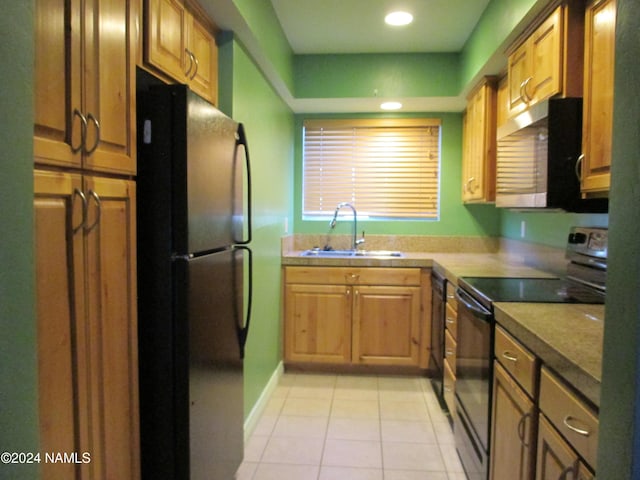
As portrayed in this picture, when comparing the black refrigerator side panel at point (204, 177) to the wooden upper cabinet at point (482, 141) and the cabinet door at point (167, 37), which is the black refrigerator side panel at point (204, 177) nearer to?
the cabinet door at point (167, 37)

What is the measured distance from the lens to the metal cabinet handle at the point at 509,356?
1424mm

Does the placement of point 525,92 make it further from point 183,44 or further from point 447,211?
point 447,211

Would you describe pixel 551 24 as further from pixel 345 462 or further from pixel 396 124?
pixel 345 462

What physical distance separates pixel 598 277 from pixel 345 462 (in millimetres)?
1487

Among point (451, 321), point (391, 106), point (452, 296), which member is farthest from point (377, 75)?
point (451, 321)

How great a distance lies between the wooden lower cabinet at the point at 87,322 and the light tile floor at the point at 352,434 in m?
1.08

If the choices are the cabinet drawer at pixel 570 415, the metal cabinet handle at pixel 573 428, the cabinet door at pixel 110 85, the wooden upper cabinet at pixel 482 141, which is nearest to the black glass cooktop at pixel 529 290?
the cabinet drawer at pixel 570 415

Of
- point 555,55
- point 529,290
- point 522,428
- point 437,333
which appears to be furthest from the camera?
point 437,333

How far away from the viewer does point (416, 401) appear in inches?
115

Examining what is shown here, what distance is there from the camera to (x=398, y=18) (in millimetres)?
2688

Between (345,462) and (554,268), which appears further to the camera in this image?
(554,268)

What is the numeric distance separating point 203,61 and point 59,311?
4.48 ft

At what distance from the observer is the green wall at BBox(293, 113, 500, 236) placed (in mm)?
3768

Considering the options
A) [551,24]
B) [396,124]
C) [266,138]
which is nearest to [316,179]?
[396,124]
